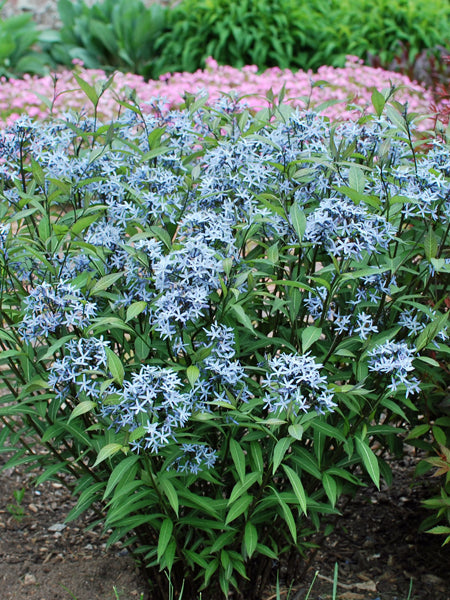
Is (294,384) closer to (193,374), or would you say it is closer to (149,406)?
(193,374)

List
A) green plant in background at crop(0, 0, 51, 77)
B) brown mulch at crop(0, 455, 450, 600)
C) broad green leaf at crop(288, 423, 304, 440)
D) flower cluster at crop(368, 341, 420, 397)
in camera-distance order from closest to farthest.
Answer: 1. broad green leaf at crop(288, 423, 304, 440)
2. flower cluster at crop(368, 341, 420, 397)
3. brown mulch at crop(0, 455, 450, 600)
4. green plant in background at crop(0, 0, 51, 77)

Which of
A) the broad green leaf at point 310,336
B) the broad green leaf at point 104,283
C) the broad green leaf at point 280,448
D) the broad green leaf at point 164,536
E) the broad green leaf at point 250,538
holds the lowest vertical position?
the broad green leaf at point 250,538

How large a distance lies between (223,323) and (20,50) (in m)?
10.8

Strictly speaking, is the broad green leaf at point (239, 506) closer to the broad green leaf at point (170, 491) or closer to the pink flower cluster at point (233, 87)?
the broad green leaf at point (170, 491)

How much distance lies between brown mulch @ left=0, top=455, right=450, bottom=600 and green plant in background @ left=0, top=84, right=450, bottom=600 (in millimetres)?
358

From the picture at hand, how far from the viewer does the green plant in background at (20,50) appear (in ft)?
36.1

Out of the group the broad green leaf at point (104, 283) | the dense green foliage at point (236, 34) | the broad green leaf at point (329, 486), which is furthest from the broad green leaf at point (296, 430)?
the dense green foliage at point (236, 34)

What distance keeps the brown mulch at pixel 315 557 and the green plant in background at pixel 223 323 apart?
36 cm

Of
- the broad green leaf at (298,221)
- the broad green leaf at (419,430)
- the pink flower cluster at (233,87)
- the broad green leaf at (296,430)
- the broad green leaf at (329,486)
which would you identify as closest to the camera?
the broad green leaf at (296,430)

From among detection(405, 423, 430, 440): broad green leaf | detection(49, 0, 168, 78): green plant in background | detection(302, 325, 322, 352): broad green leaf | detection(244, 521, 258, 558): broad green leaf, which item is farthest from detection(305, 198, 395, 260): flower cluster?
detection(49, 0, 168, 78): green plant in background

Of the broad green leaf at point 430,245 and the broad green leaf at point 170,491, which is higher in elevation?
the broad green leaf at point 430,245

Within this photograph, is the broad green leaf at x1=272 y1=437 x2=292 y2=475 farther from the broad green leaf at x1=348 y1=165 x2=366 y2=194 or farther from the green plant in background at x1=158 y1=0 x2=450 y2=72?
the green plant in background at x1=158 y1=0 x2=450 y2=72

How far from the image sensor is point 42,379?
2.12 m

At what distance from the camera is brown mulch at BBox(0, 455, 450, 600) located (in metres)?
2.70
